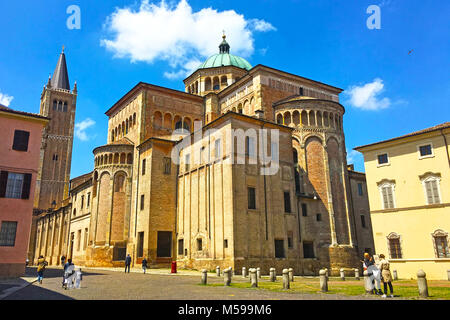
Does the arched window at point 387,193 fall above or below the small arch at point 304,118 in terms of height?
below

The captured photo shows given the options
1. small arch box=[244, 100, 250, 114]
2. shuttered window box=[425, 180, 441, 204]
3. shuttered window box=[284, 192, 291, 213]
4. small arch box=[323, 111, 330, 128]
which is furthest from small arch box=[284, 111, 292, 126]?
shuttered window box=[425, 180, 441, 204]

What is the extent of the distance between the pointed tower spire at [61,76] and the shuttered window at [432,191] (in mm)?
76735

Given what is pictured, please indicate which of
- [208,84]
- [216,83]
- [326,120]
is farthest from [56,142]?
[326,120]

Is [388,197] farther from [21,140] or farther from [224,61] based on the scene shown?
[224,61]

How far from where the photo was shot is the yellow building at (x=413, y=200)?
23625mm

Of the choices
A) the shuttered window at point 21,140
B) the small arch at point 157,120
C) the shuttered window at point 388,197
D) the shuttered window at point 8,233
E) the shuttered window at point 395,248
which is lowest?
the shuttered window at point 395,248

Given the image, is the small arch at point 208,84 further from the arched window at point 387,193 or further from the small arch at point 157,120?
the arched window at point 387,193

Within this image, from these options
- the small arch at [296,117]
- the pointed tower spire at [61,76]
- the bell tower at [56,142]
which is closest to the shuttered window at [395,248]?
the small arch at [296,117]

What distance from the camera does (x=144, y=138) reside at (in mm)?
37812

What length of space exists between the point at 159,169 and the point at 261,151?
1072cm

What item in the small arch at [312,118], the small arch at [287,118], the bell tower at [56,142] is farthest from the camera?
the bell tower at [56,142]

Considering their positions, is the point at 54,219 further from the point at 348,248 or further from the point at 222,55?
the point at 348,248

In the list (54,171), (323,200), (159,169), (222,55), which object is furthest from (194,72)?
(54,171)

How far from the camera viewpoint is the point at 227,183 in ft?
89.6
